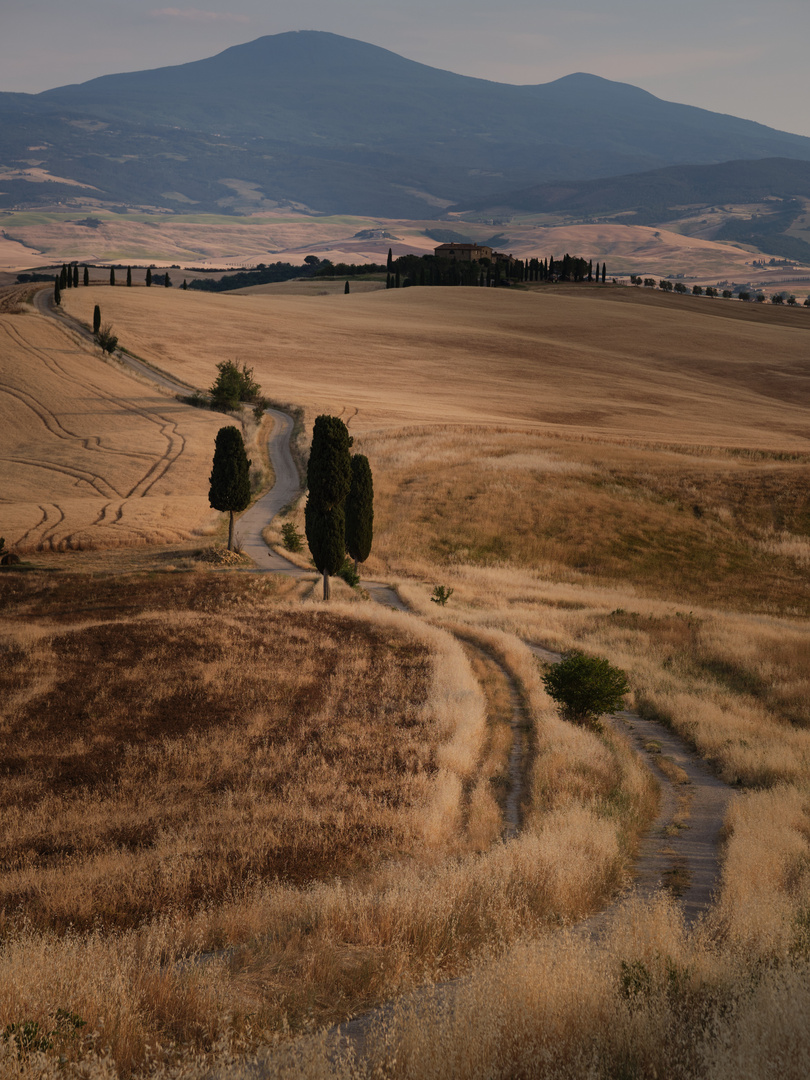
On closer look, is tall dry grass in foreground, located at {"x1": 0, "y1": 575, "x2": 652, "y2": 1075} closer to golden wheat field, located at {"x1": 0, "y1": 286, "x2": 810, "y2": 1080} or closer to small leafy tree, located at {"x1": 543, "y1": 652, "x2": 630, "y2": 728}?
golden wheat field, located at {"x1": 0, "y1": 286, "x2": 810, "y2": 1080}

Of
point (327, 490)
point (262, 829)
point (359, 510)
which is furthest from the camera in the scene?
point (359, 510)

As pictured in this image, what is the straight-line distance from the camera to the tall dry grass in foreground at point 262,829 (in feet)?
26.5

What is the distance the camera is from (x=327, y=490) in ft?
116

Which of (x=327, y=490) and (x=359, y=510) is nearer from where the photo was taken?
(x=327, y=490)

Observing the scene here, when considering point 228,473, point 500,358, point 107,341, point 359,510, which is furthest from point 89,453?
point 500,358

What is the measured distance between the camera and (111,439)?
64.6 meters

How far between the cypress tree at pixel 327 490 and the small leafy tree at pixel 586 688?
14.9m

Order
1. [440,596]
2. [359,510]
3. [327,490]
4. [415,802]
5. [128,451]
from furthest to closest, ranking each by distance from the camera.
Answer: [128,451], [359,510], [440,596], [327,490], [415,802]

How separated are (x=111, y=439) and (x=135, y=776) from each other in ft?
171

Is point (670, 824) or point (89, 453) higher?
point (89, 453)

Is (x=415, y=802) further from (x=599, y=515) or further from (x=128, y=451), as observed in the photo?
(x=128, y=451)

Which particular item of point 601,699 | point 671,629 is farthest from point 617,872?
point 671,629

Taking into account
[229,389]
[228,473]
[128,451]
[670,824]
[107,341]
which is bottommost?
[670,824]

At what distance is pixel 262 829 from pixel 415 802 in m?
2.96
